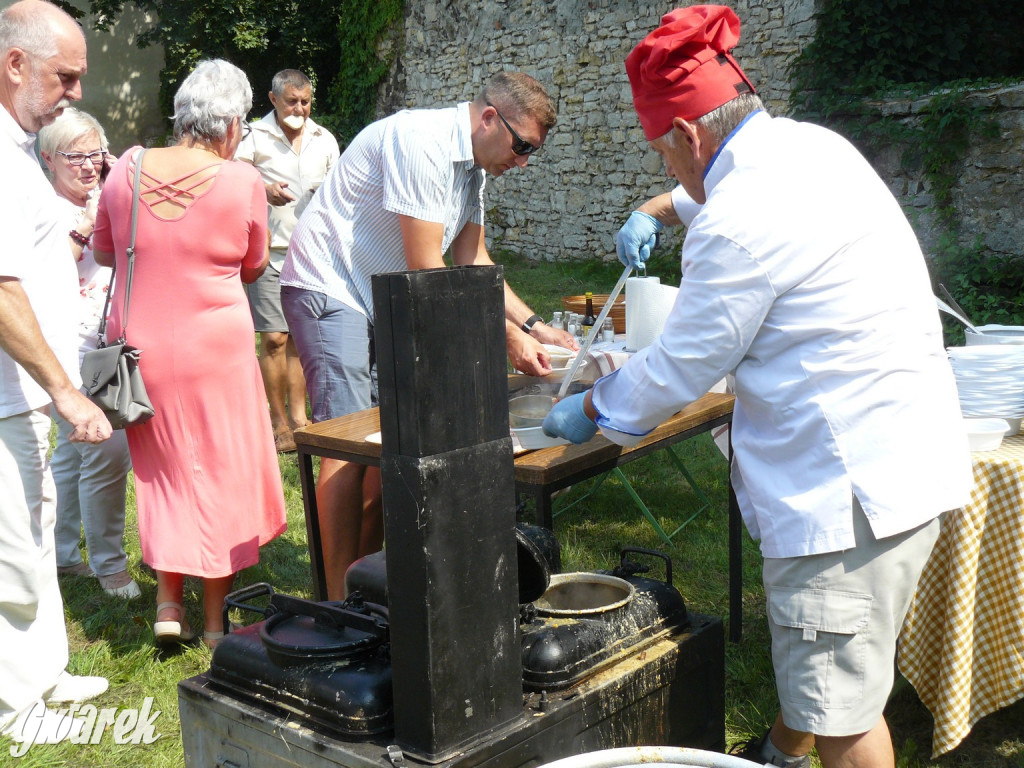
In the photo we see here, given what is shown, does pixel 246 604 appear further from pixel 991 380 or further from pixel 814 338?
pixel 991 380

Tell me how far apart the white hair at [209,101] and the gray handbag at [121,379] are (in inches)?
8.2

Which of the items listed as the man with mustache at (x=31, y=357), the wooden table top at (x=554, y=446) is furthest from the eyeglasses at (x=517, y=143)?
the man with mustache at (x=31, y=357)

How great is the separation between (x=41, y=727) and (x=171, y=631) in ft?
1.95

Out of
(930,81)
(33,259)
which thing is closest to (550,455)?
(33,259)

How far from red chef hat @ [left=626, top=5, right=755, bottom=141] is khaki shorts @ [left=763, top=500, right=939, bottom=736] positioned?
86cm

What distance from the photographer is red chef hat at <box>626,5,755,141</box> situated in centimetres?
196

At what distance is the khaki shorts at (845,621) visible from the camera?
195 cm

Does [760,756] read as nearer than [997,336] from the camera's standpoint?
Yes

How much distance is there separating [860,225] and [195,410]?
233cm

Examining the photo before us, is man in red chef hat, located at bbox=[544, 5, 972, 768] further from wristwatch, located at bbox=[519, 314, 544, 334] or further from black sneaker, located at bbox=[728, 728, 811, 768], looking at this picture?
wristwatch, located at bbox=[519, 314, 544, 334]

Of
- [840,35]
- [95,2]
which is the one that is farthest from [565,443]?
[95,2]

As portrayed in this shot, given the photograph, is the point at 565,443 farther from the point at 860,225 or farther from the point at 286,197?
the point at 286,197

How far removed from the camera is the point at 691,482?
4859 millimetres

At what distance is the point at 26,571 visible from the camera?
9.14 ft
